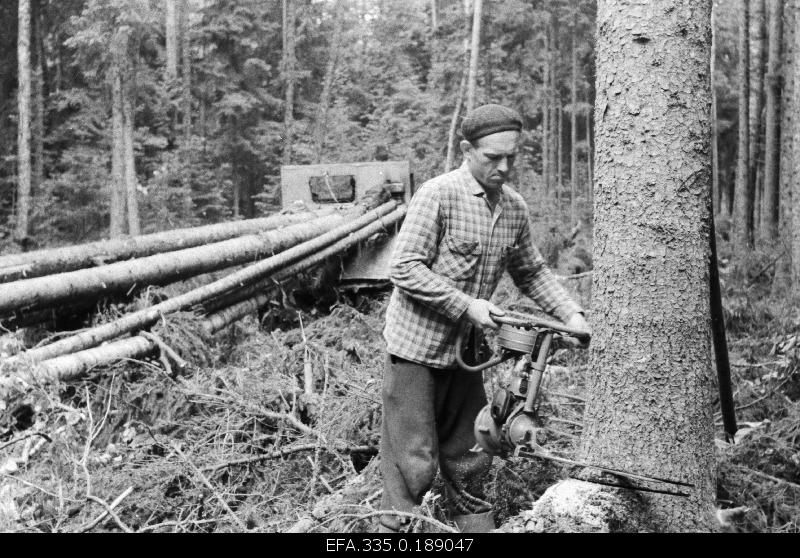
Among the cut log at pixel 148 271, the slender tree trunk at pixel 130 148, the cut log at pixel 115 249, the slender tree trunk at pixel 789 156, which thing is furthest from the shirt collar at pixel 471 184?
the slender tree trunk at pixel 130 148

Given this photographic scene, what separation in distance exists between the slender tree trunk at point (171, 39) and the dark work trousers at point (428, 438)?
2043 centimetres

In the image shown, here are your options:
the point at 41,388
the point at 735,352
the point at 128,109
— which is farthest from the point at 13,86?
the point at 735,352

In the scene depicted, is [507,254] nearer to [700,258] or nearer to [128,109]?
[700,258]

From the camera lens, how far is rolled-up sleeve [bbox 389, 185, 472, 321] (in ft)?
9.87

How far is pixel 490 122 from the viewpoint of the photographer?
118 inches

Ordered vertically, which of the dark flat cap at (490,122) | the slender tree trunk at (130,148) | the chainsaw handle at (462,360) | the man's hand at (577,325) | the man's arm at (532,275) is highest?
the slender tree trunk at (130,148)

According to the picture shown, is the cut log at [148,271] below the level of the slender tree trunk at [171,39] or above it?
below

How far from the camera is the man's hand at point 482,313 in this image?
9.45 ft

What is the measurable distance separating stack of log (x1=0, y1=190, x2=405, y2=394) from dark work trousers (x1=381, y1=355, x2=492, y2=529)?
8.45 feet

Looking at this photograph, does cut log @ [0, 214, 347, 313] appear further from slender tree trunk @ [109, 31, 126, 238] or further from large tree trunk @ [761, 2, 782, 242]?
slender tree trunk @ [109, 31, 126, 238]

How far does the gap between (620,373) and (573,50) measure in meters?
24.3

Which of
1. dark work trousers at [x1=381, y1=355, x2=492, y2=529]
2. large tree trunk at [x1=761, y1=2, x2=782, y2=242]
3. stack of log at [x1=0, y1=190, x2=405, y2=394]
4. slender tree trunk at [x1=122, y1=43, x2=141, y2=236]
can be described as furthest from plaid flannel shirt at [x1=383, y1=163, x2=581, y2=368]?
slender tree trunk at [x1=122, y1=43, x2=141, y2=236]

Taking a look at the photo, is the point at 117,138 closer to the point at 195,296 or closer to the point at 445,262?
the point at 195,296

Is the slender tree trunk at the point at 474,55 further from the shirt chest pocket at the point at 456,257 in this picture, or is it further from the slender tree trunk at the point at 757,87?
the shirt chest pocket at the point at 456,257
